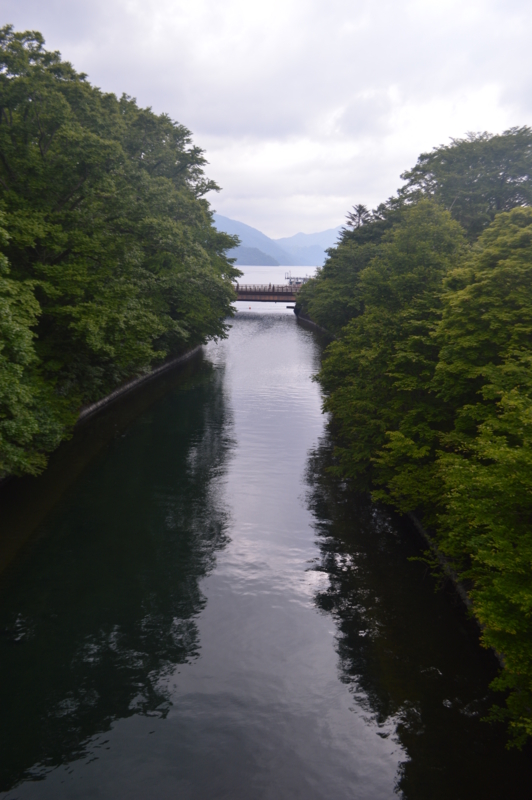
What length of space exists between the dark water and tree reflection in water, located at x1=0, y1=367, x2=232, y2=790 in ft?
0.18

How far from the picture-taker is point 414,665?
544 inches

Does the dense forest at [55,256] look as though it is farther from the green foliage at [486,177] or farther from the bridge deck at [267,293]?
the bridge deck at [267,293]

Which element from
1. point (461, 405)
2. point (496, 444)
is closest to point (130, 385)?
point (461, 405)

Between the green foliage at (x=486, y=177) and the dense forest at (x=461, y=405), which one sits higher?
the green foliage at (x=486, y=177)

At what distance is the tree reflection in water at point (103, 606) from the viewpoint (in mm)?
11844

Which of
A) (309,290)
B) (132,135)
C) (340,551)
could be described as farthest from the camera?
(309,290)

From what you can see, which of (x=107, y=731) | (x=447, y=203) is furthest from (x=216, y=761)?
(x=447, y=203)

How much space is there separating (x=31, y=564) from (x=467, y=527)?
14.7m

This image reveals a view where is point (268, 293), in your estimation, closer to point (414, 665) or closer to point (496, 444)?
point (414, 665)

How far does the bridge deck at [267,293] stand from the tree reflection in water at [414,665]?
103055mm

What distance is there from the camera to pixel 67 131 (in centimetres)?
2502

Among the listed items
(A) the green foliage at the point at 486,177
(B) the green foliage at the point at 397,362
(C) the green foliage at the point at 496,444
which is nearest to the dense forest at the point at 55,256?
(B) the green foliage at the point at 397,362

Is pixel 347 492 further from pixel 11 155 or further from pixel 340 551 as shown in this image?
pixel 11 155

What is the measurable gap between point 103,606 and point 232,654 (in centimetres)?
452
